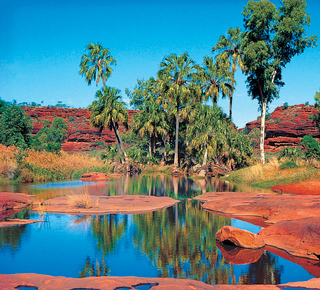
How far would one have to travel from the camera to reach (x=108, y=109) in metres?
38.7

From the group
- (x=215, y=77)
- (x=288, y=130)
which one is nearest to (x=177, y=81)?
(x=215, y=77)

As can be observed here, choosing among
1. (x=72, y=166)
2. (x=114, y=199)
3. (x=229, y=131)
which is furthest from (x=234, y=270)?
(x=229, y=131)

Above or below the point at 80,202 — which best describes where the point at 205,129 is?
above

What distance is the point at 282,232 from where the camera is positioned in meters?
9.56

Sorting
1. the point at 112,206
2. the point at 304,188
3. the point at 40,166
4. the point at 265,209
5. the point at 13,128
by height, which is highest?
the point at 13,128

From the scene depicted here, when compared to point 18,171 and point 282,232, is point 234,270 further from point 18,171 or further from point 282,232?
point 18,171

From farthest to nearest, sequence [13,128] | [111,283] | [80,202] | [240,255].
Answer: [13,128] < [80,202] < [240,255] < [111,283]

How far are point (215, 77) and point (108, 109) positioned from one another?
526 inches

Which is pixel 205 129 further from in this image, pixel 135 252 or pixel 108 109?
pixel 135 252

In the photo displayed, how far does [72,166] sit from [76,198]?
18.0 meters

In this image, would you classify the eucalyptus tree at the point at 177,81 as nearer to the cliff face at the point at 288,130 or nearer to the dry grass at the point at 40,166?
the dry grass at the point at 40,166

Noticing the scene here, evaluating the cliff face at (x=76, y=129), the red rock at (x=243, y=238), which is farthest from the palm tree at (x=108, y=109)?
the cliff face at (x=76, y=129)

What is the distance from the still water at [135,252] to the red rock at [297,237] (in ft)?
1.95

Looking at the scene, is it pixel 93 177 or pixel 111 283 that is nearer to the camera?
pixel 111 283
